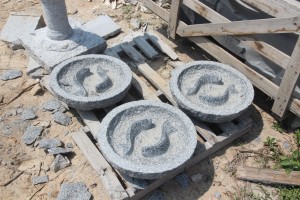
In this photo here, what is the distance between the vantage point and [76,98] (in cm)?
380

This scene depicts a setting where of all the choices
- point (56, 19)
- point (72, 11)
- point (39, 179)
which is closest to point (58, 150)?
point (39, 179)

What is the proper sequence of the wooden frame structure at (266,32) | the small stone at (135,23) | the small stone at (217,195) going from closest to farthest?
the small stone at (217,195) → the wooden frame structure at (266,32) → the small stone at (135,23)

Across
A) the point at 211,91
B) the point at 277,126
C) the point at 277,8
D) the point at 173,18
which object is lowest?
the point at 277,126

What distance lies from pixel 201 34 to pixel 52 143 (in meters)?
2.29

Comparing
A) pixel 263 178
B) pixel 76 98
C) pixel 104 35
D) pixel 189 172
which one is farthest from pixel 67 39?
pixel 263 178

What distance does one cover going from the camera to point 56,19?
4.46 meters

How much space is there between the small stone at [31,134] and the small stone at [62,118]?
0.21 meters

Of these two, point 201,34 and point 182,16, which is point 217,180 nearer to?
point 201,34

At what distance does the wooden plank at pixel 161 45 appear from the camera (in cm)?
497

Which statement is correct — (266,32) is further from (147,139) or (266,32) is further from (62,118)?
(62,118)

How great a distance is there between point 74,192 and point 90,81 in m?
1.39

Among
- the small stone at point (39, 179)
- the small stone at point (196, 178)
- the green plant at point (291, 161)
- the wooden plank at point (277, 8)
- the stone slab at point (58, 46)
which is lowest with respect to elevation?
the small stone at point (39, 179)

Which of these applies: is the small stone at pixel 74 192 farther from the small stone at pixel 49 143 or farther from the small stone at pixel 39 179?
the small stone at pixel 49 143

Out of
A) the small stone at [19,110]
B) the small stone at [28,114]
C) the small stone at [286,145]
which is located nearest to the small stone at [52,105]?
the small stone at [28,114]
